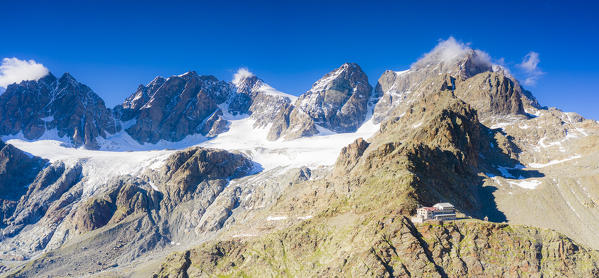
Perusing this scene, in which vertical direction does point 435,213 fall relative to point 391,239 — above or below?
above

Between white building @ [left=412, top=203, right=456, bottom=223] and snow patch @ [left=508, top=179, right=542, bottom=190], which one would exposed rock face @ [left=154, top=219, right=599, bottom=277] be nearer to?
white building @ [left=412, top=203, right=456, bottom=223]

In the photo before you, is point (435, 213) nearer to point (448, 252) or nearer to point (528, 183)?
point (448, 252)

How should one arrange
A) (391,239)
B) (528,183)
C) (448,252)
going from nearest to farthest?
(448,252) → (391,239) → (528,183)

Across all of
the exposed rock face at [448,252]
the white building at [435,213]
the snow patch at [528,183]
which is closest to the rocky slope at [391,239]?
the exposed rock face at [448,252]

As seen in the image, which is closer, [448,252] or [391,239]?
[448,252]

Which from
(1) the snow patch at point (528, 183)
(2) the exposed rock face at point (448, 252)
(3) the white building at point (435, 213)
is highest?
(1) the snow patch at point (528, 183)

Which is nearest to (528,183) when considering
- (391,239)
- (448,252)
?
(448,252)

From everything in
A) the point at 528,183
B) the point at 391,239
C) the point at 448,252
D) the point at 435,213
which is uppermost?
the point at 528,183

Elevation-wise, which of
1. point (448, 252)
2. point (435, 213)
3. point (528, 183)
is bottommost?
point (448, 252)

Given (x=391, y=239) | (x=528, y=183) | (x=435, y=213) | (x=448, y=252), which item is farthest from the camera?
(x=528, y=183)

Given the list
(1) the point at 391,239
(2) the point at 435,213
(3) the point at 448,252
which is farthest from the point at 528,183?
(1) the point at 391,239

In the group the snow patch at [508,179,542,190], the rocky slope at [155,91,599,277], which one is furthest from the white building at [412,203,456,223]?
the snow patch at [508,179,542,190]

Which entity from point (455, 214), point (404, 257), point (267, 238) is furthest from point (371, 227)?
point (267, 238)

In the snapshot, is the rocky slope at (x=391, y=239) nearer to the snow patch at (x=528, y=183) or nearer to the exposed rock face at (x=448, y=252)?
the exposed rock face at (x=448, y=252)
